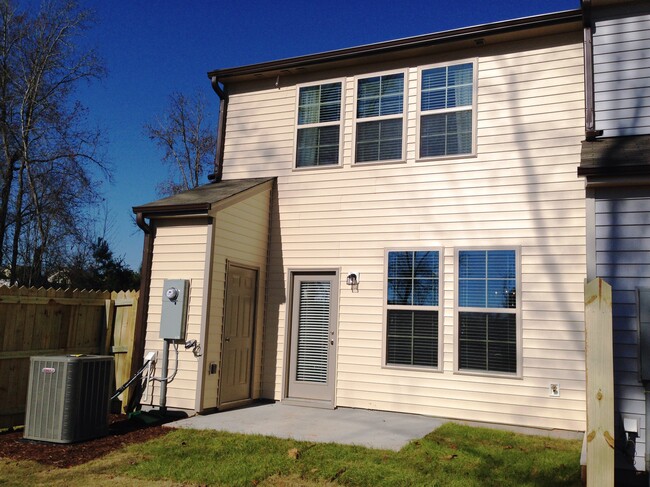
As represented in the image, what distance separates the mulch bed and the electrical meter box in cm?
125

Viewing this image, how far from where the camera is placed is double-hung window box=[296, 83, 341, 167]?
897cm

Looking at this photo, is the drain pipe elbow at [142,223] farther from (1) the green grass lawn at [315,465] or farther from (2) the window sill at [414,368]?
(2) the window sill at [414,368]

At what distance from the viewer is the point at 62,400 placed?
6152 millimetres

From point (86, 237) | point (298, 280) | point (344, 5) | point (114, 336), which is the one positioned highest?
point (344, 5)

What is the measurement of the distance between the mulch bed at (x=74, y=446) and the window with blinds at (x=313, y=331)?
2442 millimetres

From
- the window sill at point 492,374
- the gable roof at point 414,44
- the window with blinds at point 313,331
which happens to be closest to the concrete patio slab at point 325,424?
the window with blinds at point 313,331

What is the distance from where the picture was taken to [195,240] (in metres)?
7.84

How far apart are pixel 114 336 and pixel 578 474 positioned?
6.47m

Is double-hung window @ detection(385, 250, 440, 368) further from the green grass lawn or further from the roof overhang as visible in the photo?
the roof overhang

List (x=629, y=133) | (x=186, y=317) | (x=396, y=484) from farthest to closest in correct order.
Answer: (x=186, y=317), (x=629, y=133), (x=396, y=484)

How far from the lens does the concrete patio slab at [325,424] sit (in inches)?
248

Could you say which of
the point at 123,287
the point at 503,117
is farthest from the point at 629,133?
the point at 123,287

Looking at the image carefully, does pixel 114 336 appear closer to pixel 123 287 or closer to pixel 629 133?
pixel 629 133

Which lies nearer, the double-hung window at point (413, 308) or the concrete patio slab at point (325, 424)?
the concrete patio slab at point (325, 424)
